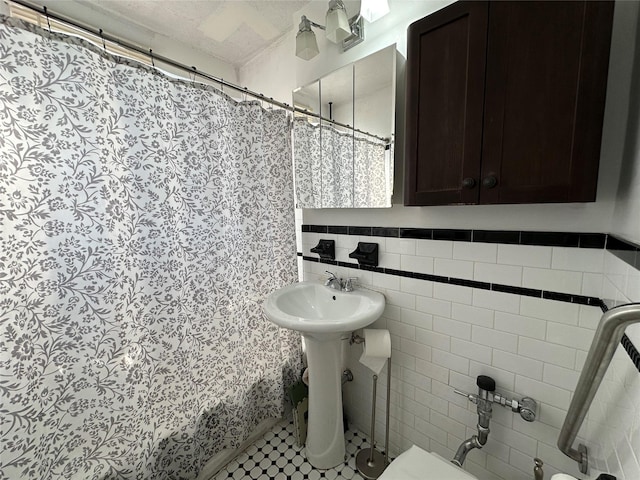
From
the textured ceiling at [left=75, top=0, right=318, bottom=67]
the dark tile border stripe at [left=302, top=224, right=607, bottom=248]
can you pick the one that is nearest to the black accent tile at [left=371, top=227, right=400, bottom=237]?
the dark tile border stripe at [left=302, top=224, right=607, bottom=248]

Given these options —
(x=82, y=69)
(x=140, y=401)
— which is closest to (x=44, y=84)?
(x=82, y=69)

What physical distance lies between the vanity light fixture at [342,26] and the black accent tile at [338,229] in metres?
0.92

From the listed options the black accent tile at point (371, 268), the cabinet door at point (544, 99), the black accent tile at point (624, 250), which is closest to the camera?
the black accent tile at point (624, 250)

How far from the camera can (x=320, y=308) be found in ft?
4.55

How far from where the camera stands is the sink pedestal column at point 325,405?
1.22 m

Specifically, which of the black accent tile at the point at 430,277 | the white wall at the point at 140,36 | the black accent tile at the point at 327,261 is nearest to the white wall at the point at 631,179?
the black accent tile at the point at 430,277

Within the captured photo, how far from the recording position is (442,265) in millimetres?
1072

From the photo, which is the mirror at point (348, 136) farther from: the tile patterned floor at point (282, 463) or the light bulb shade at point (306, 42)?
the tile patterned floor at point (282, 463)

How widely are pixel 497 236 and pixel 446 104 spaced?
52cm

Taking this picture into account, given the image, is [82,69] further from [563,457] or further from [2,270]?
[563,457]

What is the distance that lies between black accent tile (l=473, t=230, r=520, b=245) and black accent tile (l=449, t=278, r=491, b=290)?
0.17 m

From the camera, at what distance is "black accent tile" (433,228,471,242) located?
998 millimetres

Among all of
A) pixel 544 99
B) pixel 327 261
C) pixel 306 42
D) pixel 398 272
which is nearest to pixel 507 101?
pixel 544 99

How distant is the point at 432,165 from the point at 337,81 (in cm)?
75
